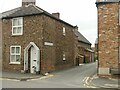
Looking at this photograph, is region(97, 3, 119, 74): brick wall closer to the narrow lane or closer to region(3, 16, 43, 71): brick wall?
the narrow lane

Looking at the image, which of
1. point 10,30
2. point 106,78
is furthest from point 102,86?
point 10,30

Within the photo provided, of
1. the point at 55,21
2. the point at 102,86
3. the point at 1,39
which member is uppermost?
the point at 55,21

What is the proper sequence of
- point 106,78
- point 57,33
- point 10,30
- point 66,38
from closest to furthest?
point 106,78, point 10,30, point 57,33, point 66,38

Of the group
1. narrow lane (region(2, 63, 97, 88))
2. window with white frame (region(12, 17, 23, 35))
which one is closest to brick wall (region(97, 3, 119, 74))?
narrow lane (region(2, 63, 97, 88))

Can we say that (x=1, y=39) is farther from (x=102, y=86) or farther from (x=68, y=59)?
(x=102, y=86)

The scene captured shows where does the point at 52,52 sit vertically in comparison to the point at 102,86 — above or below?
above

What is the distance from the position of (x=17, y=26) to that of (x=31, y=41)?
2683mm

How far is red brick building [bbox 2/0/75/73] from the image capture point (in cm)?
2586

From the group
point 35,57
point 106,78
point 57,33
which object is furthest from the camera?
point 57,33

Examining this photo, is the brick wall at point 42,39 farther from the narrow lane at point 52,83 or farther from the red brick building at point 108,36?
the red brick building at point 108,36

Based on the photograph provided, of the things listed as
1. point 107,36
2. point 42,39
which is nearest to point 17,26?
point 42,39

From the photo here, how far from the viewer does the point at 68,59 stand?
114 ft

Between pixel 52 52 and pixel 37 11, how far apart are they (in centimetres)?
483

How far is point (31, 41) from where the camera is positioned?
26328mm
